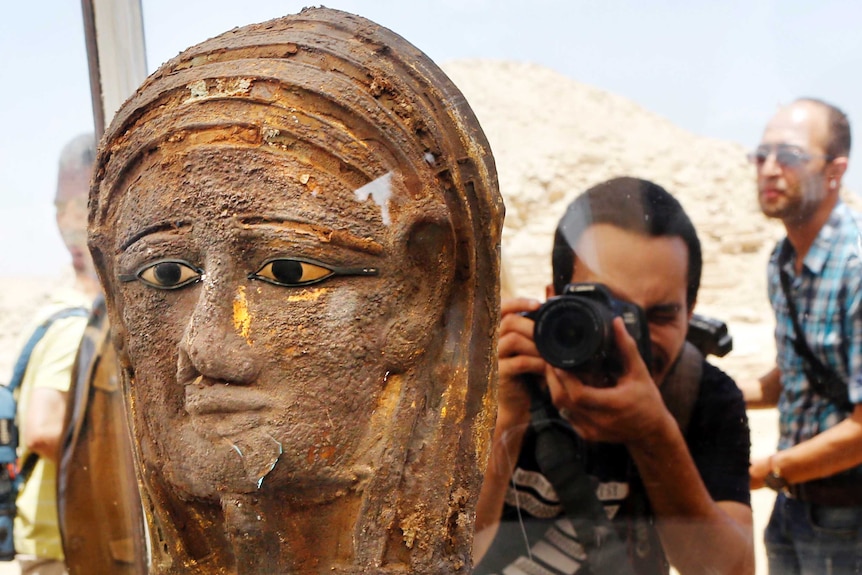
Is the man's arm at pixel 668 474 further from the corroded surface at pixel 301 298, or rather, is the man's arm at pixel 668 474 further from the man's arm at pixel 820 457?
the corroded surface at pixel 301 298

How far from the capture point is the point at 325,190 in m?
1.32

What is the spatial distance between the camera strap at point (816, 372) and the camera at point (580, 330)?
561 millimetres

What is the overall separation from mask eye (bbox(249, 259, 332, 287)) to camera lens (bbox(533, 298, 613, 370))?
2.69 feet

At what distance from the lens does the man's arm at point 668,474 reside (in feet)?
6.95

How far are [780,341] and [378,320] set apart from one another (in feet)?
4.74

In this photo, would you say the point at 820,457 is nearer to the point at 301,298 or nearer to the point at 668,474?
the point at 668,474

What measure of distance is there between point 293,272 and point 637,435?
3.99 feet

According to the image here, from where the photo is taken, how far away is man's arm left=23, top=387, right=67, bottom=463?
2508 millimetres

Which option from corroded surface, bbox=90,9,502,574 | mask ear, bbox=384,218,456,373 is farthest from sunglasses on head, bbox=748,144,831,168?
mask ear, bbox=384,218,456,373

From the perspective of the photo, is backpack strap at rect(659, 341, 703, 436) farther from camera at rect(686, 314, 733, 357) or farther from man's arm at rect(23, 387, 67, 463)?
man's arm at rect(23, 387, 67, 463)

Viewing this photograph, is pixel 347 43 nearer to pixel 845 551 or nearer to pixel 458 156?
pixel 458 156

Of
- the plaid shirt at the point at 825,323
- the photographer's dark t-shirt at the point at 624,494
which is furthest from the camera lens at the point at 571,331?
the plaid shirt at the point at 825,323

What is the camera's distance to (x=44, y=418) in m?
2.51

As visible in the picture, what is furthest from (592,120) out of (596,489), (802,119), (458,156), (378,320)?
(378,320)
